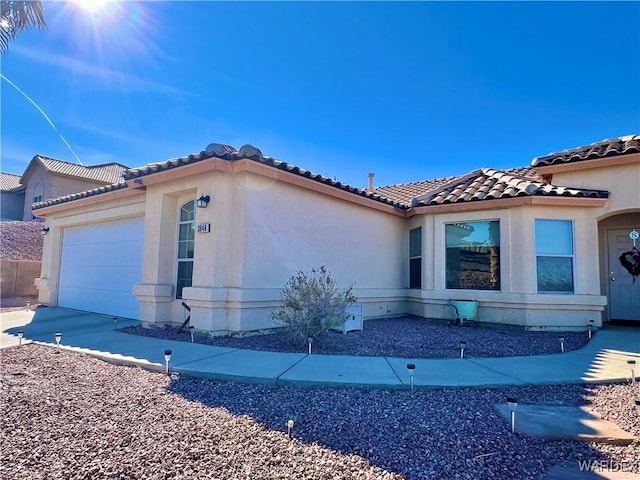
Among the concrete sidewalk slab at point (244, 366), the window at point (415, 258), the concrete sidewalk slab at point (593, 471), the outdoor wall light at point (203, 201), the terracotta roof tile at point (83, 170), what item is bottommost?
the concrete sidewalk slab at point (593, 471)

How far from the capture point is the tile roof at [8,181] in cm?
3334

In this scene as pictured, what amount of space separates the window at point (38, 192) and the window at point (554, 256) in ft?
110

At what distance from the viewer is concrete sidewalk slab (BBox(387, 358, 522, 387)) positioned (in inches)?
186

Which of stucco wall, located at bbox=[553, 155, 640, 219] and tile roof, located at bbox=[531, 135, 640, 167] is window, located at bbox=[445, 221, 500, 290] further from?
stucco wall, located at bbox=[553, 155, 640, 219]

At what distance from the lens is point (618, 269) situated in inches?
416

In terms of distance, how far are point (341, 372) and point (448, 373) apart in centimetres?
153

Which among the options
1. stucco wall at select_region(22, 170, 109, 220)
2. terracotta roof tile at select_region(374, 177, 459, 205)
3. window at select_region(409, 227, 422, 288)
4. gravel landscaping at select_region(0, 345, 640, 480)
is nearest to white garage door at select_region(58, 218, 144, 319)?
gravel landscaping at select_region(0, 345, 640, 480)

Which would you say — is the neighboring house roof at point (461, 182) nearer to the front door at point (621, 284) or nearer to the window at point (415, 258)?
the window at point (415, 258)

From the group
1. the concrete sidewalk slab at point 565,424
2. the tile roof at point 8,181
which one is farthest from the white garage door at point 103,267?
the tile roof at point 8,181

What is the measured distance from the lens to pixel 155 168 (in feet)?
26.8

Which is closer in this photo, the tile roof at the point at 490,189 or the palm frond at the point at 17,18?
the palm frond at the point at 17,18

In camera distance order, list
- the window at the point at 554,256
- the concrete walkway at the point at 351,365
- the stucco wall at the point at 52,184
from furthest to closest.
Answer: the stucco wall at the point at 52,184, the window at the point at 554,256, the concrete walkway at the point at 351,365

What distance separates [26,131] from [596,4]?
19.3 meters

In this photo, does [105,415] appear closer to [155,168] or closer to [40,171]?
[155,168]
